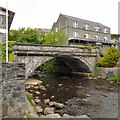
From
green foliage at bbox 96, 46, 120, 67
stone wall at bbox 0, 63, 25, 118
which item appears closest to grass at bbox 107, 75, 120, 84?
green foliage at bbox 96, 46, 120, 67

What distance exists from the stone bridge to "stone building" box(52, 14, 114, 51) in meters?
9.87

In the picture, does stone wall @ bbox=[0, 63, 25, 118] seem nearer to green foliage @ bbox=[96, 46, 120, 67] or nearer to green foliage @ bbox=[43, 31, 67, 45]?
green foliage @ bbox=[96, 46, 120, 67]

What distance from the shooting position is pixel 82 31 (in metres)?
47.8

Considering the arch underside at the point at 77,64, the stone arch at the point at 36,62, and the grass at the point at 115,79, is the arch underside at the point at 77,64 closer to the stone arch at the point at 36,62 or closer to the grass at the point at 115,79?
the stone arch at the point at 36,62

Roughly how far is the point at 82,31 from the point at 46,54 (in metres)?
24.4

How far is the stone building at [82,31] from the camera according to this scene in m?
42.9

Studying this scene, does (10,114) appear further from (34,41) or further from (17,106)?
(34,41)

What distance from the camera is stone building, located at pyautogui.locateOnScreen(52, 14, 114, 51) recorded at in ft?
141

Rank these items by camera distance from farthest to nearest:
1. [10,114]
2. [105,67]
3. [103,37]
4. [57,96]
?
[103,37] < [105,67] < [57,96] < [10,114]

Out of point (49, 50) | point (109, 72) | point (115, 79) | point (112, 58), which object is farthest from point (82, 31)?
point (115, 79)

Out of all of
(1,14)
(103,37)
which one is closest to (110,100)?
(1,14)

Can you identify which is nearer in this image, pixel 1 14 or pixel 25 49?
pixel 1 14

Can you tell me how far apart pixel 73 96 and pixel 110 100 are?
3.53 meters

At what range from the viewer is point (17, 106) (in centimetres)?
821
